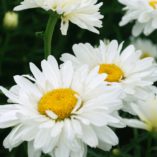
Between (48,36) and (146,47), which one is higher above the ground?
(48,36)

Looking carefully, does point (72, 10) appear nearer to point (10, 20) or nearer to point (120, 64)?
point (120, 64)

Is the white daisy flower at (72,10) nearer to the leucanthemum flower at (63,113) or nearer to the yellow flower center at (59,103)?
the leucanthemum flower at (63,113)

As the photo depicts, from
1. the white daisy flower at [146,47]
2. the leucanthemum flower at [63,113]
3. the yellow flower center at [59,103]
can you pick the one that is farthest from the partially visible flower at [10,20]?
the white daisy flower at [146,47]

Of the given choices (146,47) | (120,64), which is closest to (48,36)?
(120,64)

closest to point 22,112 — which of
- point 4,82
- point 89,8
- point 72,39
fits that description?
point 89,8

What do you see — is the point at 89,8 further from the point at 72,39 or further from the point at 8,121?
the point at 72,39

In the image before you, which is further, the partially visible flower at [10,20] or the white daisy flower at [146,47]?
the white daisy flower at [146,47]

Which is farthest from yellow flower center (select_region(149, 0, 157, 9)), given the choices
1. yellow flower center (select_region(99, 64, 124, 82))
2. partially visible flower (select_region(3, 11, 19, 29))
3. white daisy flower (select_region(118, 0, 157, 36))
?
yellow flower center (select_region(99, 64, 124, 82))

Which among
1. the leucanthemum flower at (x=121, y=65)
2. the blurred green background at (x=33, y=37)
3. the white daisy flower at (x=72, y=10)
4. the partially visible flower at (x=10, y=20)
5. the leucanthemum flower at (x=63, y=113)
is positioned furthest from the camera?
the blurred green background at (x=33, y=37)
